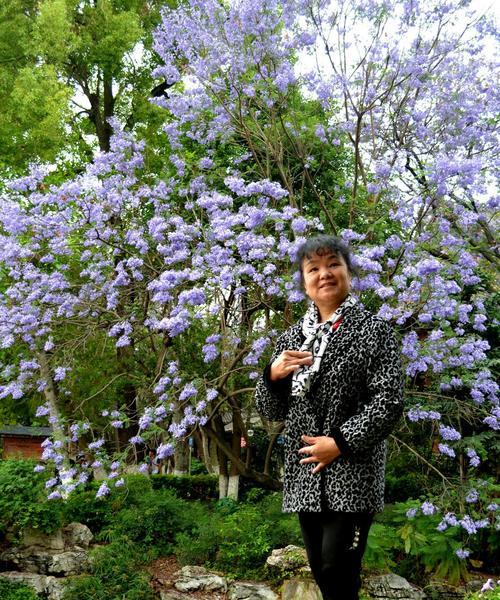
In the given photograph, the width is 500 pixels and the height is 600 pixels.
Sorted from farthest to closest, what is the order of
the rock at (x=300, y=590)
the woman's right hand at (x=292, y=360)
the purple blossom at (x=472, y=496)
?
the purple blossom at (x=472, y=496)
the rock at (x=300, y=590)
the woman's right hand at (x=292, y=360)

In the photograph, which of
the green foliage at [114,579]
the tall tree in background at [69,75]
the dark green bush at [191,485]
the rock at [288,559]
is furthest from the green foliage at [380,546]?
the tall tree in background at [69,75]

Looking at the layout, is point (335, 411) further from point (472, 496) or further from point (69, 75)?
point (69, 75)

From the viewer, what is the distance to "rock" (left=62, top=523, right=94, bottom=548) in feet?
25.8

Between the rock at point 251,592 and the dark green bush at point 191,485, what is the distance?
213 inches

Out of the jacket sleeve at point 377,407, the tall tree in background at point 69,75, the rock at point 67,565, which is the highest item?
the tall tree in background at point 69,75

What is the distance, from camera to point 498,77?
27.1ft

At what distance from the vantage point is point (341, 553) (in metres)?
2.42

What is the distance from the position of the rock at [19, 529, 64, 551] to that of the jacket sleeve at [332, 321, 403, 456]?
19.9ft

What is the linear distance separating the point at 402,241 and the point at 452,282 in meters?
0.82

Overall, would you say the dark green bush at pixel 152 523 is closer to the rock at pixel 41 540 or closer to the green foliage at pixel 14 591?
the rock at pixel 41 540

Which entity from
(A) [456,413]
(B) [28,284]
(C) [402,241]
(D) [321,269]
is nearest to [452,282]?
(C) [402,241]

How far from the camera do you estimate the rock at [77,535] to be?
7.87 m

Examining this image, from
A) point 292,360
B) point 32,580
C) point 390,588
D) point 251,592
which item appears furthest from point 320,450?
point 32,580

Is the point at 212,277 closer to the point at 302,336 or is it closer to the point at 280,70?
the point at 280,70
